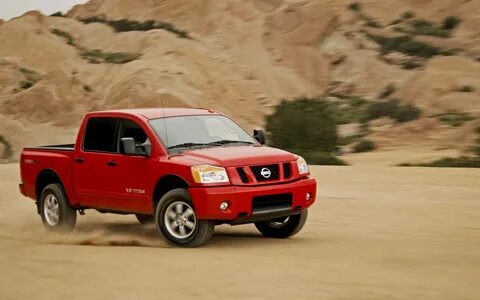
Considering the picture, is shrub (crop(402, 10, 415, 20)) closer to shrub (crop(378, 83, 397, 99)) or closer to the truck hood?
shrub (crop(378, 83, 397, 99))

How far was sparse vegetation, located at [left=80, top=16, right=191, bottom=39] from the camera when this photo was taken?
197 feet

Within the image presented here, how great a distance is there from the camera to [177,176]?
9945mm

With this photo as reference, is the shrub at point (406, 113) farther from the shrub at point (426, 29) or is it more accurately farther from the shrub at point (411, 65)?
the shrub at point (426, 29)

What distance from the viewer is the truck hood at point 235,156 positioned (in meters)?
9.75

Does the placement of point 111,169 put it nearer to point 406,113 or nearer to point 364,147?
point 364,147

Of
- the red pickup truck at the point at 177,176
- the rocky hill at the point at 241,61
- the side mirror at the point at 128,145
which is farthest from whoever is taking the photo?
the rocky hill at the point at 241,61

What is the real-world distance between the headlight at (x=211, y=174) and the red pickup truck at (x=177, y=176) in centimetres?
1

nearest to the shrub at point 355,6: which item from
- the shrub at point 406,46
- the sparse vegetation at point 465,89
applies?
the shrub at point 406,46

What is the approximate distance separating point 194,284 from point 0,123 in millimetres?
38826

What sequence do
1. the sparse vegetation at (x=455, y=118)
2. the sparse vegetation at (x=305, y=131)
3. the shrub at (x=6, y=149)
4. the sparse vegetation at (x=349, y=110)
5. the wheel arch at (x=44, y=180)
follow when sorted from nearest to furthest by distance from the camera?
the wheel arch at (x=44, y=180), the sparse vegetation at (x=305, y=131), the shrub at (x=6, y=149), the sparse vegetation at (x=455, y=118), the sparse vegetation at (x=349, y=110)

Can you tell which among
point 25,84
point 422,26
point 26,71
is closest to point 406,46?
point 422,26

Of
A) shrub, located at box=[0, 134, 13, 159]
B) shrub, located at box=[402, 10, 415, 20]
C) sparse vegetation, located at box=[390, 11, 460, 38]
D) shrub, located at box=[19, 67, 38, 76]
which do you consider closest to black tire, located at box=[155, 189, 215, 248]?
shrub, located at box=[0, 134, 13, 159]

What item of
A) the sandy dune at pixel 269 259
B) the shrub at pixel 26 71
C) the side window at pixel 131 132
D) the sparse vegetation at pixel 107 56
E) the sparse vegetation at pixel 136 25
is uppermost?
the sparse vegetation at pixel 136 25

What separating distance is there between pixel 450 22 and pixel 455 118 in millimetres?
22739
